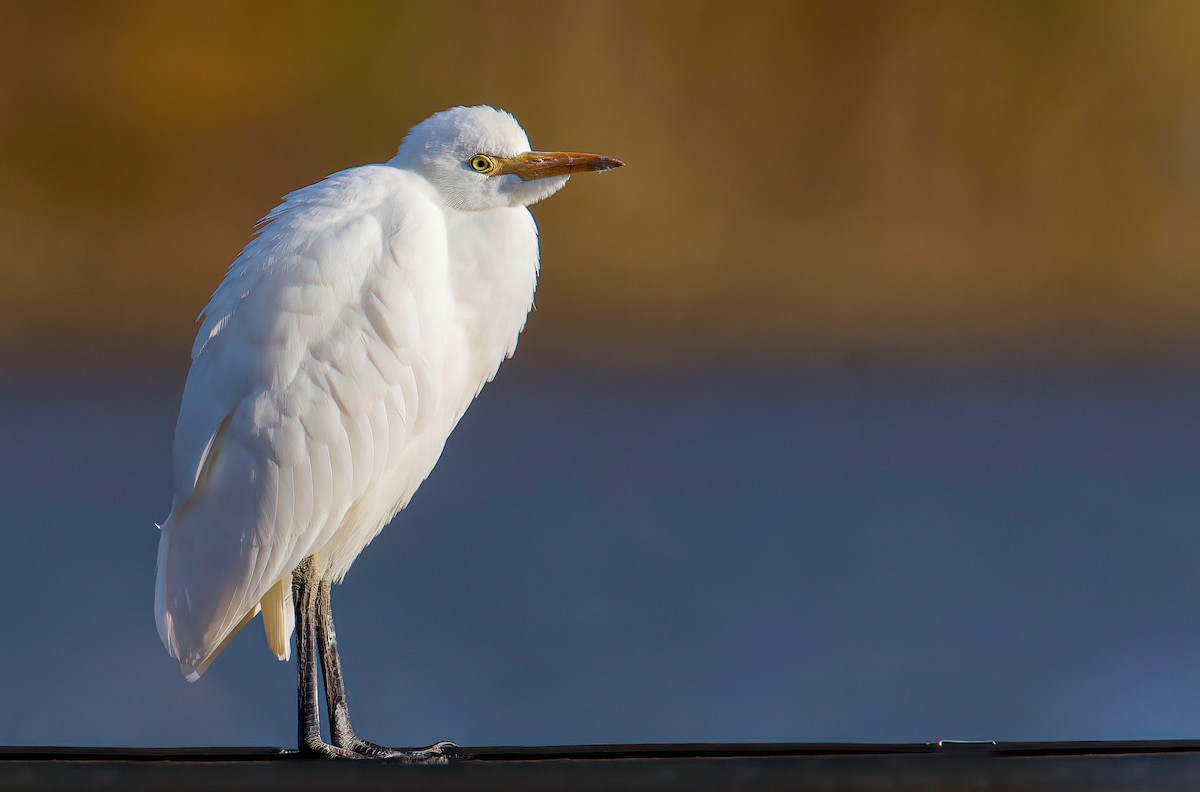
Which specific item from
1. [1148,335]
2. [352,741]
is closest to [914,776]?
[352,741]

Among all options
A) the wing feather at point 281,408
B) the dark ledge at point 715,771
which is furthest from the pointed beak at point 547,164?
the dark ledge at point 715,771

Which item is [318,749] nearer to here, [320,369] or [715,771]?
[320,369]

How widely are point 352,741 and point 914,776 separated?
33.7 inches

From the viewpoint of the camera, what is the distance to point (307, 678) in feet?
4.96

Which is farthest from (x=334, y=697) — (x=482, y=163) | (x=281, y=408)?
(x=482, y=163)

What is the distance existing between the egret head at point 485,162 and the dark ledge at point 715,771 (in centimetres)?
85

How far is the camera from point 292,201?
1.62m

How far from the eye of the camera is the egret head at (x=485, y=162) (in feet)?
5.22

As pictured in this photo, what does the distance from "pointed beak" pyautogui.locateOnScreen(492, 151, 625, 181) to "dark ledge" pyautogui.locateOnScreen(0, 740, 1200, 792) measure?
855mm

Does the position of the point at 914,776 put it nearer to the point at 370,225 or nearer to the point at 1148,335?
the point at 370,225

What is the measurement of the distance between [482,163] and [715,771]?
93cm

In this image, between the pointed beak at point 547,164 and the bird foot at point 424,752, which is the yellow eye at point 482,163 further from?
the bird foot at point 424,752

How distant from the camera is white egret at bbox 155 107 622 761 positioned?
1.50 m

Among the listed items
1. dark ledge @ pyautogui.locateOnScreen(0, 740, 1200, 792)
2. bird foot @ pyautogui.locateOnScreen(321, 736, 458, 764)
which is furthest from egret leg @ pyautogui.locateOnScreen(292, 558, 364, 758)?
dark ledge @ pyautogui.locateOnScreen(0, 740, 1200, 792)
